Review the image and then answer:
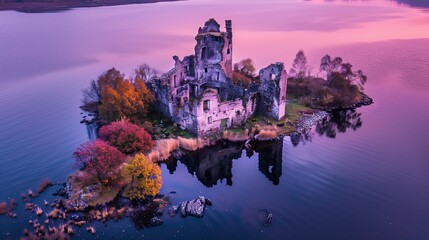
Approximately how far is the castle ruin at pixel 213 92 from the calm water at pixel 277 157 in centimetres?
473

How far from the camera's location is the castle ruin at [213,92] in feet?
154

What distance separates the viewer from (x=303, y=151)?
1769 inches

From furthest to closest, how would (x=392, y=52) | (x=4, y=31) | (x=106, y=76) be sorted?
(x=4, y=31)
(x=392, y=52)
(x=106, y=76)

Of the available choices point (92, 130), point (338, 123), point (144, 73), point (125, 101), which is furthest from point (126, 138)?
point (338, 123)

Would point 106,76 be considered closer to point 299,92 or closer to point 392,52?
point 299,92

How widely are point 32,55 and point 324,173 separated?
8548 centimetres

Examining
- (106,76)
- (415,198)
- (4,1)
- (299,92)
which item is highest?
(4,1)

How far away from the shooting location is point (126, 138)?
41.7 meters

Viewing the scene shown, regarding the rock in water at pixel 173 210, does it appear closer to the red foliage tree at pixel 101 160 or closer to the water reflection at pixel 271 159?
the red foliage tree at pixel 101 160

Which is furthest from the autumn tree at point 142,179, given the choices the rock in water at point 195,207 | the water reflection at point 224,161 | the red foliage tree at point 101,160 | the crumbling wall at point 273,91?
the crumbling wall at point 273,91

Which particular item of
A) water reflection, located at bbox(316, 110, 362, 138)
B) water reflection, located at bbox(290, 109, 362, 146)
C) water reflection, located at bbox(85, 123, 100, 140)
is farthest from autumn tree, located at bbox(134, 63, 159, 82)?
water reflection, located at bbox(316, 110, 362, 138)

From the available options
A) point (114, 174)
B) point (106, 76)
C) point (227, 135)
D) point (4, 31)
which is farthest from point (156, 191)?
point (4, 31)

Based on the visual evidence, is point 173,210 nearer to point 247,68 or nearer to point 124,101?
point 124,101

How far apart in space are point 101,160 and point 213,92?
649 inches
